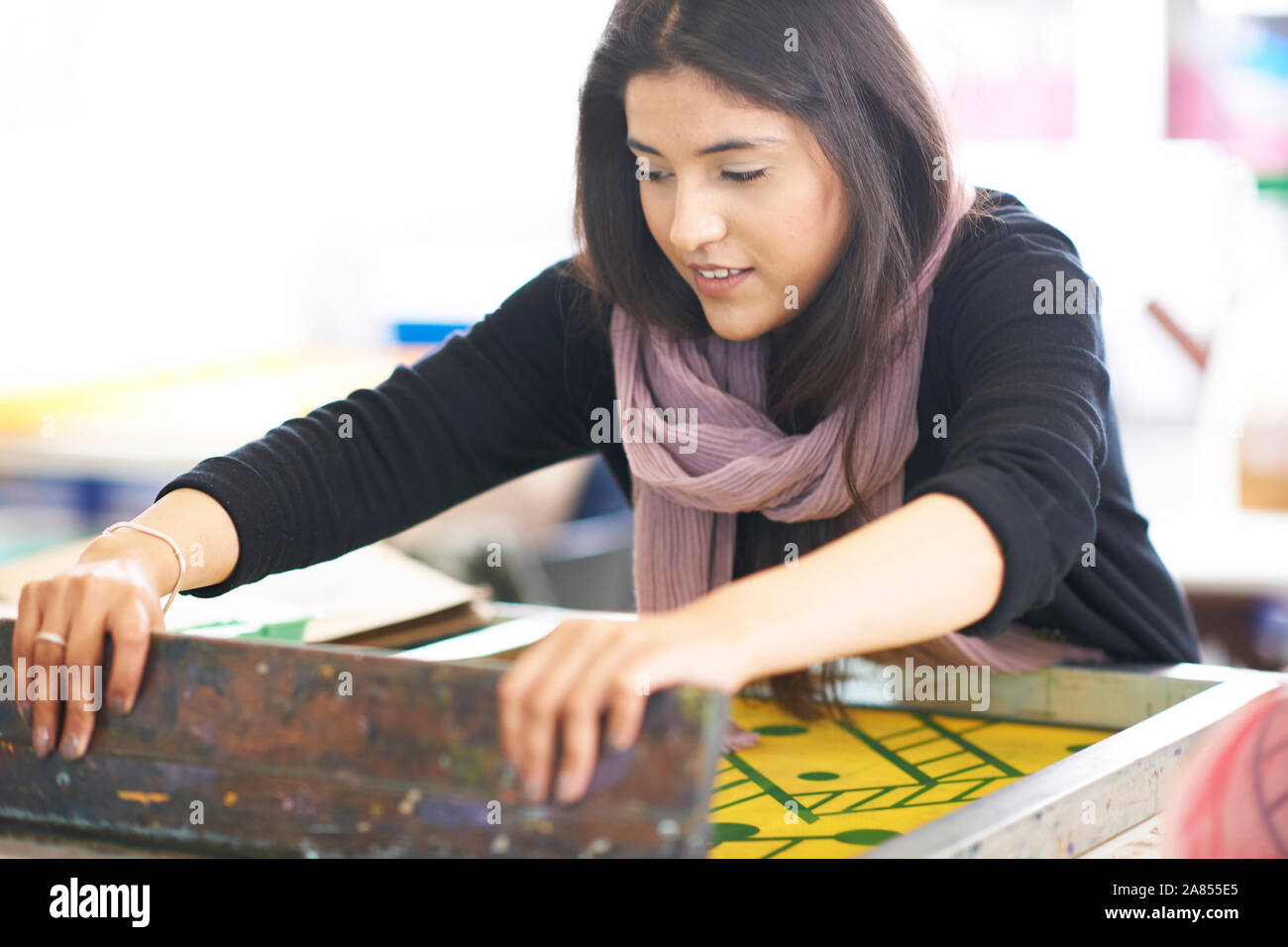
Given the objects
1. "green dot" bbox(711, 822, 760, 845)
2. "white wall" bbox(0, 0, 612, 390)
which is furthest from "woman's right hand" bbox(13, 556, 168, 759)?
"white wall" bbox(0, 0, 612, 390)

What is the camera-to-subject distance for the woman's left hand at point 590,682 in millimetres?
679

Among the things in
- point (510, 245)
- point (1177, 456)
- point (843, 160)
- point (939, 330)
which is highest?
point (510, 245)

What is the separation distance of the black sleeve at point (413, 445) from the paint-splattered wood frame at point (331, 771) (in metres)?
0.35

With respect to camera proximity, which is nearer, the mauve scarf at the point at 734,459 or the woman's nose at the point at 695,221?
the woman's nose at the point at 695,221

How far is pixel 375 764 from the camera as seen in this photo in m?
0.75

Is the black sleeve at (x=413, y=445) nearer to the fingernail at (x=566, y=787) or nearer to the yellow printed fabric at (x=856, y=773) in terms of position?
the yellow printed fabric at (x=856, y=773)

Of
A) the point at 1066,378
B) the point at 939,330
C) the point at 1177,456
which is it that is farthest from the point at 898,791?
the point at 1177,456

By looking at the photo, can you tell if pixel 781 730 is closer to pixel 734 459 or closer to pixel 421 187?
pixel 734 459

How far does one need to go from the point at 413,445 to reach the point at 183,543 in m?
0.31

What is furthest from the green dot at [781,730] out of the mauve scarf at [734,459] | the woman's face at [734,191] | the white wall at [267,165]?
the white wall at [267,165]

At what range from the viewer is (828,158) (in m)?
1.20

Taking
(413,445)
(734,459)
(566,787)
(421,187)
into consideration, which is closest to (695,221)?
(734,459)
